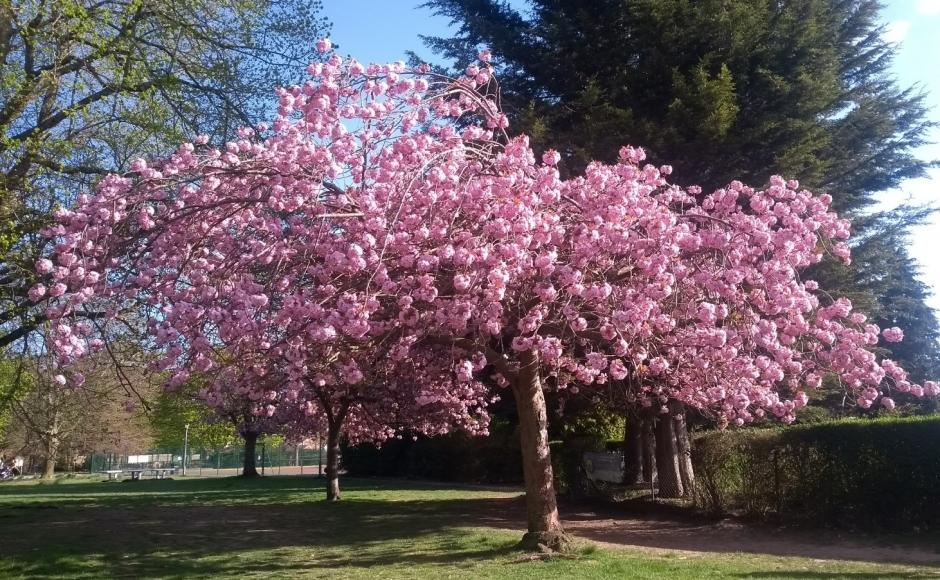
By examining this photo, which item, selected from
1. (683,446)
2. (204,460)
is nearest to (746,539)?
(683,446)

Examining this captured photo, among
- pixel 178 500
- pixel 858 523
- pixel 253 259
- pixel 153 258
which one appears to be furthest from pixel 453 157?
pixel 178 500

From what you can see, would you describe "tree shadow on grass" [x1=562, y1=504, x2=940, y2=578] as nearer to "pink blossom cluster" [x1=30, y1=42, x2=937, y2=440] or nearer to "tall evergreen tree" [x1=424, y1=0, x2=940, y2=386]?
"pink blossom cluster" [x1=30, y1=42, x2=937, y2=440]

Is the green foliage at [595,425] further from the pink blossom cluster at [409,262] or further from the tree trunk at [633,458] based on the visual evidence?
the pink blossom cluster at [409,262]

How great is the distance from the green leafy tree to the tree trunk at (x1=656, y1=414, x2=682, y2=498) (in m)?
9.39

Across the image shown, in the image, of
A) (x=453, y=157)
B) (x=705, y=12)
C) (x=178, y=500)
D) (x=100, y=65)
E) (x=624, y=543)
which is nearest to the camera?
(x=453, y=157)

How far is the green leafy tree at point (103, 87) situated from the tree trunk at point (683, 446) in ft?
29.4

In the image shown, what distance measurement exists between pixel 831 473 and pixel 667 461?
11.9 ft

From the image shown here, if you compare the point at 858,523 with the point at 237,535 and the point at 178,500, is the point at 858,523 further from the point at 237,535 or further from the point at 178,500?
the point at 178,500

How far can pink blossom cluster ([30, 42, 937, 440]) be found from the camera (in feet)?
23.6

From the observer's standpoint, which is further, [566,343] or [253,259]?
[566,343]

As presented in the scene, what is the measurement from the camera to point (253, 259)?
24.6 feet

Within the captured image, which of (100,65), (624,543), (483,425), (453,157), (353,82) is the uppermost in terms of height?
(100,65)

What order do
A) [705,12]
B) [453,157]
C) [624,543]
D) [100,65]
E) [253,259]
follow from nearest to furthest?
[253,259] < [453,157] < [624,543] < [100,65] < [705,12]

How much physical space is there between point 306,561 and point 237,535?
10.8ft
